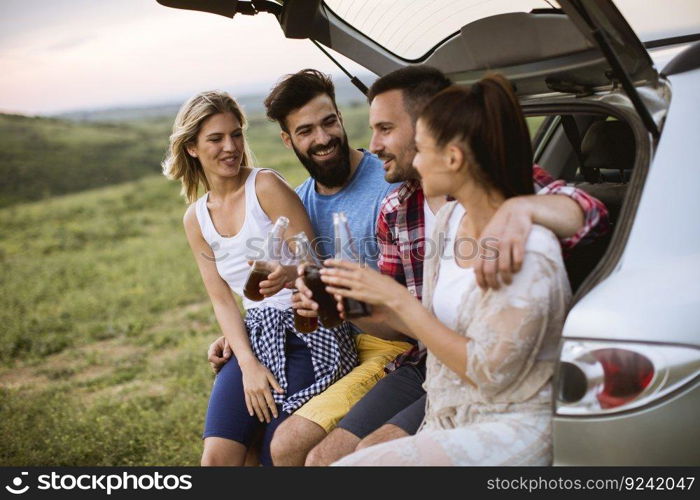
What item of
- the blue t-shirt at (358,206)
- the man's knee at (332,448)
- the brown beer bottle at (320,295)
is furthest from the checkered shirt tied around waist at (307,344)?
the brown beer bottle at (320,295)

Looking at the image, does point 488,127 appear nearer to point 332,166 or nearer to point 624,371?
point 624,371

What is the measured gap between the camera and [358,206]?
3004 millimetres

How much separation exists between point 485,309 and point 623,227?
42cm

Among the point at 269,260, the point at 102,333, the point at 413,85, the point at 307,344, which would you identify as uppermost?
the point at 413,85

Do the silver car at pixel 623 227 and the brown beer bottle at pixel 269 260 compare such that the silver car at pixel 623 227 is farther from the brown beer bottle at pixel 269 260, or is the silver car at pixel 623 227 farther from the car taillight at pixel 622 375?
the brown beer bottle at pixel 269 260

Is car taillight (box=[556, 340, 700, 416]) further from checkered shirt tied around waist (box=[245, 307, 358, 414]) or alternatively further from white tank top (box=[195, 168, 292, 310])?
white tank top (box=[195, 168, 292, 310])

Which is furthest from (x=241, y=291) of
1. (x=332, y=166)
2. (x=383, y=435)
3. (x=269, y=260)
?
(x=383, y=435)

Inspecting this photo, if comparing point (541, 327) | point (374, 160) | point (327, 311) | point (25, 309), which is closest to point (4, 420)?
point (25, 309)

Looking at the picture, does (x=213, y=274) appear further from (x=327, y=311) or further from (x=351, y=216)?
(x=327, y=311)

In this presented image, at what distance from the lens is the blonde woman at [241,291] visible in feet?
8.51

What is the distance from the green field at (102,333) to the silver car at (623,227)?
306 centimetres

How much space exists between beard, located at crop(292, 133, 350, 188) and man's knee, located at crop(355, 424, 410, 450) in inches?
46.5

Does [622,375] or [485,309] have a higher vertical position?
[485,309]

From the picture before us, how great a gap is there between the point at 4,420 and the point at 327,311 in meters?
4.40
